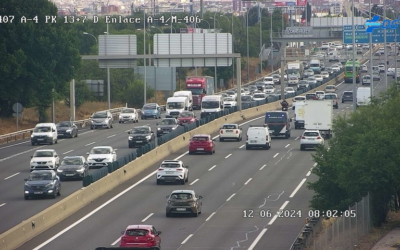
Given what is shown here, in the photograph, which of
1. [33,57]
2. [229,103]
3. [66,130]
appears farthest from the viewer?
[229,103]

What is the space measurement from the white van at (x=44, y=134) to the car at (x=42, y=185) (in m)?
21.7

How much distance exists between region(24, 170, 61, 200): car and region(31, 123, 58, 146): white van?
21711 millimetres

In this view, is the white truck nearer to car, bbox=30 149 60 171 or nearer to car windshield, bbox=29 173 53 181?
car, bbox=30 149 60 171

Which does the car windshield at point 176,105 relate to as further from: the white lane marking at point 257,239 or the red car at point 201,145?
the white lane marking at point 257,239

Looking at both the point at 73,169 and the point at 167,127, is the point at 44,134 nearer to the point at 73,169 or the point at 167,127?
the point at 167,127

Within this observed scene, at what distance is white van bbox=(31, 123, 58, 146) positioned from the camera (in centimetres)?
6675

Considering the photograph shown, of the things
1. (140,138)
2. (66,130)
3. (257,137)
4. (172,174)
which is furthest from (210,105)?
(172,174)

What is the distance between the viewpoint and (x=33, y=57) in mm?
83688

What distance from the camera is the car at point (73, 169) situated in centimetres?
5063

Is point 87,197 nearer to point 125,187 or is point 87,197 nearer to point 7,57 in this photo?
point 125,187

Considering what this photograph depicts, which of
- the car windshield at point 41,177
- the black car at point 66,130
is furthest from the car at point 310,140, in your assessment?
the car windshield at point 41,177

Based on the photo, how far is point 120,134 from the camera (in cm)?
7594

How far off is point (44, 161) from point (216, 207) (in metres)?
13.8

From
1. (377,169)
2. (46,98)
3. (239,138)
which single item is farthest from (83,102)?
(377,169)
